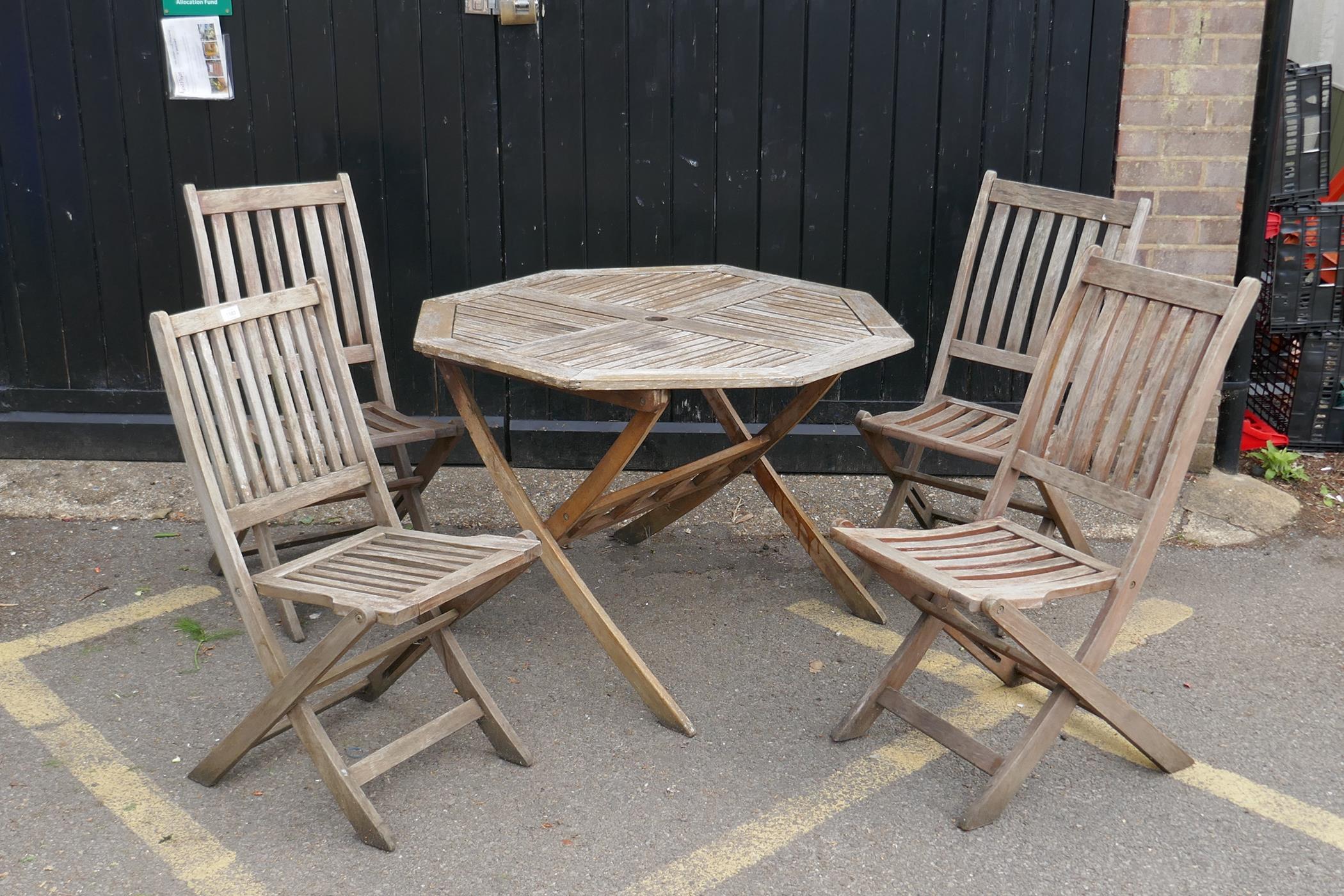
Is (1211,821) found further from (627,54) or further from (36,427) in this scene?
(36,427)

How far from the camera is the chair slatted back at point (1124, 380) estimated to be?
2.81 meters

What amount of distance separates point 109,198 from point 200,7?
842 mm

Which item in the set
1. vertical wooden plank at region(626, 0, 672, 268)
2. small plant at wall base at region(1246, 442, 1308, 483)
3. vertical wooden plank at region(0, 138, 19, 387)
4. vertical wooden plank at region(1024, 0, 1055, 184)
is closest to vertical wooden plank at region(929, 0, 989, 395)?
vertical wooden plank at region(1024, 0, 1055, 184)

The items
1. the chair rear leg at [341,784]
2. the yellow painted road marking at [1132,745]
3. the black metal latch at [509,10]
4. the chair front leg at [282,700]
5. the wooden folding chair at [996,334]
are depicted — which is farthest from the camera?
the black metal latch at [509,10]

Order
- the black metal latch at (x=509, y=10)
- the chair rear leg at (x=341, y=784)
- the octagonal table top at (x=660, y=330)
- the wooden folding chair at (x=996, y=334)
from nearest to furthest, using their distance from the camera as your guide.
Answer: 1. the chair rear leg at (x=341, y=784)
2. the octagonal table top at (x=660, y=330)
3. the wooden folding chair at (x=996, y=334)
4. the black metal latch at (x=509, y=10)

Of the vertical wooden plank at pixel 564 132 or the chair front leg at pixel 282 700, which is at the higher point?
the vertical wooden plank at pixel 564 132

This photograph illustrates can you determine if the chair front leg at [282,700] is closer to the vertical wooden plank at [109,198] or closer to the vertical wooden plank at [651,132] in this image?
the vertical wooden plank at [651,132]

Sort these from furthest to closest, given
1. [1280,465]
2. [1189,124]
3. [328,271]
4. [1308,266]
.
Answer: [1308,266]
[1280,465]
[1189,124]
[328,271]

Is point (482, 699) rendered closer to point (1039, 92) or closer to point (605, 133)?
point (605, 133)

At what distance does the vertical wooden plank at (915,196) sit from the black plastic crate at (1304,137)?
1430 mm

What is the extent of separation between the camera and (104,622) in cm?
381

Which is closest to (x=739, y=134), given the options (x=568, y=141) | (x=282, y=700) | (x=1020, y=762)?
(x=568, y=141)

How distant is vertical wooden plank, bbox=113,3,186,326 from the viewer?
468 centimetres

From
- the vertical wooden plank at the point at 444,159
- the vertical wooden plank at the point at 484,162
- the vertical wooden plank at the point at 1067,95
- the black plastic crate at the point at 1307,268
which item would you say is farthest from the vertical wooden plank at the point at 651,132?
the black plastic crate at the point at 1307,268
